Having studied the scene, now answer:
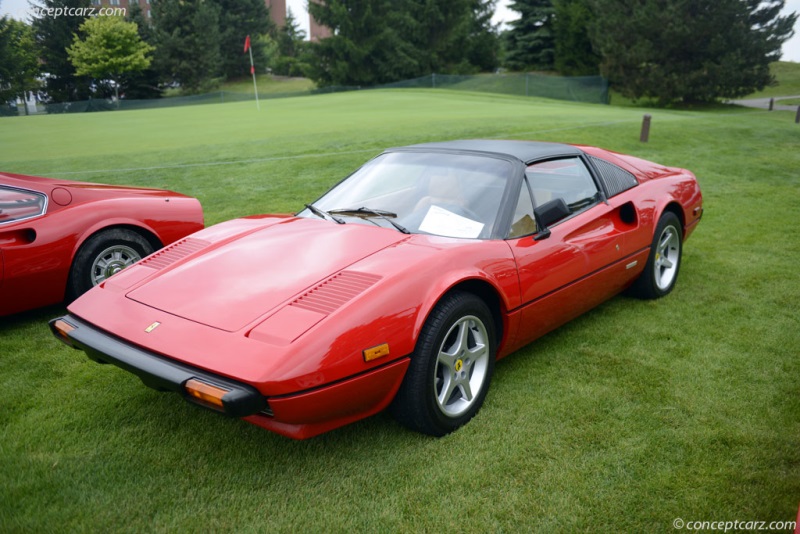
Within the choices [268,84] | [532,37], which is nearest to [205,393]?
[532,37]

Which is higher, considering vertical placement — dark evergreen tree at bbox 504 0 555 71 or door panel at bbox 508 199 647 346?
dark evergreen tree at bbox 504 0 555 71

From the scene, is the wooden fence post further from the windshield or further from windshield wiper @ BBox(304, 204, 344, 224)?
windshield wiper @ BBox(304, 204, 344, 224)

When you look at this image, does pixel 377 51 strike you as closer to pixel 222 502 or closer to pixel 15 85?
pixel 15 85

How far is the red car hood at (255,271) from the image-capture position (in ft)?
8.38

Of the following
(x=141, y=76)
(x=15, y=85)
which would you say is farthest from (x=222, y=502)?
(x=141, y=76)

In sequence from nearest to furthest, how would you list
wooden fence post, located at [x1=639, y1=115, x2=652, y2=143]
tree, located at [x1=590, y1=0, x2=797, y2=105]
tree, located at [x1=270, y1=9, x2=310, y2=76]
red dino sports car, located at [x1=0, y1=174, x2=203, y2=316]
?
red dino sports car, located at [x1=0, y1=174, x2=203, y2=316]
wooden fence post, located at [x1=639, y1=115, x2=652, y2=143]
tree, located at [x1=590, y1=0, x2=797, y2=105]
tree, located at [x1=270, y1=9, x2=310, y2=76]

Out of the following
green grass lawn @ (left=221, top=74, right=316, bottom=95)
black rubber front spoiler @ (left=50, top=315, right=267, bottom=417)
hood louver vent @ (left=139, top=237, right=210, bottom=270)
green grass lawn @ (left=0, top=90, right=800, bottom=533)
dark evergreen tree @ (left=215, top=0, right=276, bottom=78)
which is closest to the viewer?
black rubber front spoiler @ (left=50, top=315, right=267, bottom=417)

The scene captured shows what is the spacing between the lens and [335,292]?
255cm

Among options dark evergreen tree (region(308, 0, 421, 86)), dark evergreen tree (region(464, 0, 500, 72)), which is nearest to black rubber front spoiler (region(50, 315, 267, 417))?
dark evergreen tree (region(308, 0, 421, 86))

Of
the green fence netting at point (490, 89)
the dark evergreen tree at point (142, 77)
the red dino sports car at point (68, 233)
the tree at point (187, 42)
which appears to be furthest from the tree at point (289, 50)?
the red dino sports car at point (68, 233)

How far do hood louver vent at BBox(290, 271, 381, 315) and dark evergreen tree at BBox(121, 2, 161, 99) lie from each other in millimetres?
55737

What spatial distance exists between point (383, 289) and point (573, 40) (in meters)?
43.4

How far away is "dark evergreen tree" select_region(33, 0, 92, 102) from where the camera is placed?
4728 centimetres

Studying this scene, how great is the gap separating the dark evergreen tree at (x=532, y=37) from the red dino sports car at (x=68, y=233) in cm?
4344
